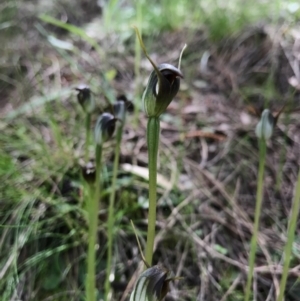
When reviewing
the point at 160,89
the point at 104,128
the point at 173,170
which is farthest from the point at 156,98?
the point at 173,170

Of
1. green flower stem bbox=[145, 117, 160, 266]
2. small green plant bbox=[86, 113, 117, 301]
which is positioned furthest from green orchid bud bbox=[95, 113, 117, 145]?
green flower stem bbox=[145, 117, 160, 266]

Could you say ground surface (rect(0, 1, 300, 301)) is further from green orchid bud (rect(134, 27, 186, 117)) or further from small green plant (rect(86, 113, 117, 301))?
green orchid bud (rect(134, 27, 186, 117))

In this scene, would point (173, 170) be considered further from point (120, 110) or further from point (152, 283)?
point (152, 283)

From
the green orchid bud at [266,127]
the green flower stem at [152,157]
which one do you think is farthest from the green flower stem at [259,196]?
the green flower stem at [152,157]

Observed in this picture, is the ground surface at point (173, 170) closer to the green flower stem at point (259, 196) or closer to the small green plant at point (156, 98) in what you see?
the green flower stem at point (259, 196)

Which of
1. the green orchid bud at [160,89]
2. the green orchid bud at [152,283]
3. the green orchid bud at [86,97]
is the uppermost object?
the green orchid bud at [86,97]

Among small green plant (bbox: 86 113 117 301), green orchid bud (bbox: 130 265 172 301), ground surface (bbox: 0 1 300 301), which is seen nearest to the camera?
green orchid bud (bbox: 130 265 172 301)

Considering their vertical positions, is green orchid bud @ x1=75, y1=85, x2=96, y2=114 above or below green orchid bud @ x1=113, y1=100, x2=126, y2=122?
above

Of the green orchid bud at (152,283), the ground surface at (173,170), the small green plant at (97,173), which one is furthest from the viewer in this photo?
the ground surface at (173,170)
